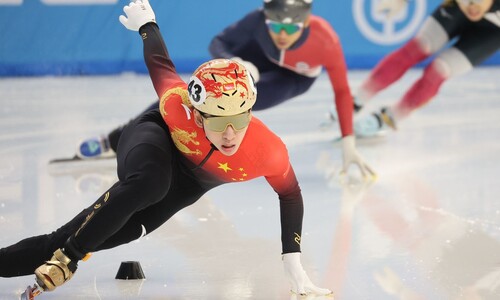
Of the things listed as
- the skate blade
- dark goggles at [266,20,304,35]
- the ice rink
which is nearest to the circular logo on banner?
the ice rink

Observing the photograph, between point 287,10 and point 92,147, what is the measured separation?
58.1 inches

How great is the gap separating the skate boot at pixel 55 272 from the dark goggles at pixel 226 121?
0.60 m

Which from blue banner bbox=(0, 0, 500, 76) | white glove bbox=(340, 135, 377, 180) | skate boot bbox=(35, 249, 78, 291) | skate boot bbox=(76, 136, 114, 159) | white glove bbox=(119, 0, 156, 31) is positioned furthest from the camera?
blue banner bbox=(0, 0, 500, 76)

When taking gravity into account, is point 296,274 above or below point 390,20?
above

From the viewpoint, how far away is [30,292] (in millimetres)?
2916

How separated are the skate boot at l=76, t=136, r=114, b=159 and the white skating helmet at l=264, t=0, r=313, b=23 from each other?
131 cm

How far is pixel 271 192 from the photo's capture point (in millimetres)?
5027

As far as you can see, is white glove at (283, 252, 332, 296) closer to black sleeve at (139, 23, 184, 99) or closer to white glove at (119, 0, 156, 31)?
black sleeve at (139, 23, 184, 99)

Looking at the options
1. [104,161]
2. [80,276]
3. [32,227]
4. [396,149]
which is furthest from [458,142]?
[80,276]

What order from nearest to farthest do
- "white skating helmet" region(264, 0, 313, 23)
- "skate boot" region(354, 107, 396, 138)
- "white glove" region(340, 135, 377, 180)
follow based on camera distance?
"white skating helmet" region(264, 0, 313, 23) < "white glove" region(340, 135, 377, 180) < "skate boot" region(354, 107, 396, 138)

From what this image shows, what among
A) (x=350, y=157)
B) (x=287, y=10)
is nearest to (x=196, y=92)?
(x=287, y=10)

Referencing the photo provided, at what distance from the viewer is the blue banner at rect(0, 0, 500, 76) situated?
8.99 m

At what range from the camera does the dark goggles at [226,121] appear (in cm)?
296

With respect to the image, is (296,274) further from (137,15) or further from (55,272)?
(137,15)
